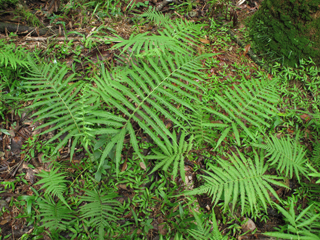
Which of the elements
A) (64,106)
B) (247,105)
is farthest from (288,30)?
(64,106)

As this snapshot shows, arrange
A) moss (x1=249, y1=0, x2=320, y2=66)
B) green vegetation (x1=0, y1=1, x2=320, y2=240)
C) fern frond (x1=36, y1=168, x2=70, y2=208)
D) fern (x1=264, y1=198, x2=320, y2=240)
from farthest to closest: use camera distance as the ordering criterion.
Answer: moss (x1=249, y1=0, x2=320, y2=66) → fern frond (x1=36, y1=168, x2=70, y2=208) → green vegetation (x1=0, y1=1, x2=320, y2=240) → fern (x1=264, y1=198, x2=320, y2=240)

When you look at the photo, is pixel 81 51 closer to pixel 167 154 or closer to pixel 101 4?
pixel 101 4

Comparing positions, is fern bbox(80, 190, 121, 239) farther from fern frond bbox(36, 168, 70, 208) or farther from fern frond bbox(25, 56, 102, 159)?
fern frond bbox(25, 56, 102, 159)

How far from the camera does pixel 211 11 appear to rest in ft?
11.0

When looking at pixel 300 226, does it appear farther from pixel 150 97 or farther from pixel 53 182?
pixel 53 182

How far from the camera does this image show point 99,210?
187 centimetres

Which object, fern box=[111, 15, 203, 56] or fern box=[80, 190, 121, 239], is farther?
fern box=[111, 15, 203, 56]

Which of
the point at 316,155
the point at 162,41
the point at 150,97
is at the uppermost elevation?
the point at 162,41

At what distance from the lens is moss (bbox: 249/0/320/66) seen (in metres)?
2.58

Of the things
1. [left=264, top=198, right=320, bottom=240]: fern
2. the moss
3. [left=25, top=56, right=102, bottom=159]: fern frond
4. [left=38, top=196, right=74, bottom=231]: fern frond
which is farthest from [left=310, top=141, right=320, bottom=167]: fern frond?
[left=38, top=196, right=74, bottom=231]: fern frond

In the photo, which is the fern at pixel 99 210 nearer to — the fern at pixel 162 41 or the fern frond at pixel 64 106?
the fern frond at pixel 64 106

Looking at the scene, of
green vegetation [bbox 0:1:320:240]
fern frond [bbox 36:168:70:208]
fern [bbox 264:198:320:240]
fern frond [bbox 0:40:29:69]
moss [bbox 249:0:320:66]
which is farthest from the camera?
moss [bbox 249:0:320:66]

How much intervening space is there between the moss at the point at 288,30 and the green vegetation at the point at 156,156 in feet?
0.89

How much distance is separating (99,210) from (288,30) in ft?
10.7
